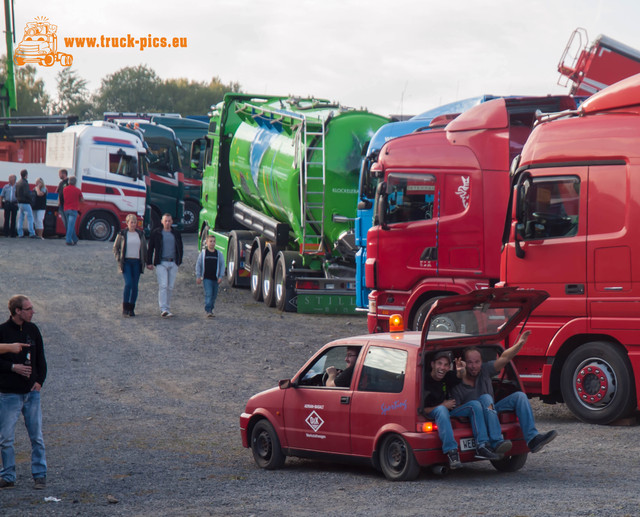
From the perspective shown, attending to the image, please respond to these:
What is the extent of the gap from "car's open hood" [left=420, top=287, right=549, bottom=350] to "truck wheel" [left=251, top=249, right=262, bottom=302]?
12511 millimetres

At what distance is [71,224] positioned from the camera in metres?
30.2

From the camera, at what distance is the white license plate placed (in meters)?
9.00

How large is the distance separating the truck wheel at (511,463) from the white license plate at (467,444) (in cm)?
63

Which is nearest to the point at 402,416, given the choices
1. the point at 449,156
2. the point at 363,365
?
the point at 363,365

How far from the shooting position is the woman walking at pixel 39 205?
31.6m

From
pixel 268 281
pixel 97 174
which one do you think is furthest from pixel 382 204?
pixel 97 174

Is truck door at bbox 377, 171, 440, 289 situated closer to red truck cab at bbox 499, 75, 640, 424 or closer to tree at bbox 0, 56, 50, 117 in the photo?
red truck cab at bbox 499, 75, 640, 424

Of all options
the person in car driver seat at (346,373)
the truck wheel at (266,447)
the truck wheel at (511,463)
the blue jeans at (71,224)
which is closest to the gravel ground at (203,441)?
the truck wheel at (511,463)

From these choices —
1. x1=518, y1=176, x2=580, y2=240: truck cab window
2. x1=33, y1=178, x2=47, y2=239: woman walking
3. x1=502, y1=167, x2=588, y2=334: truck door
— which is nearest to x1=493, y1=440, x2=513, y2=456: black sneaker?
x1=502, y1=167, x2=588, y2=334: truck door

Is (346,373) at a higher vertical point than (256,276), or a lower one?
lower

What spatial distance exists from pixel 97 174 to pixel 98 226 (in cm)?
165

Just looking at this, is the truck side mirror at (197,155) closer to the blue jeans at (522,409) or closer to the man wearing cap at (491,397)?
the man wearing cap at (491,397)

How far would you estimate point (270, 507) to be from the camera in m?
8.30

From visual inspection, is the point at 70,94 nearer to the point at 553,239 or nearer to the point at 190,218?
the point at 190,218
